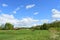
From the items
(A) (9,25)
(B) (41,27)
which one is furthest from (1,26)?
(B) (41,27)

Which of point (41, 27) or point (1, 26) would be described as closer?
point (41, 27)

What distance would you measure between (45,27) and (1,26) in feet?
67.2

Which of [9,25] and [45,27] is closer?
[45,27]

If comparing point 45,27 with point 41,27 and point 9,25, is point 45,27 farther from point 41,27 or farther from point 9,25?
point 9,25

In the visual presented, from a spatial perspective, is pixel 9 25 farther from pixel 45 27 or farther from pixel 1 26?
pixel 45 27

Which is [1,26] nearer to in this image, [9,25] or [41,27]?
[9,25]

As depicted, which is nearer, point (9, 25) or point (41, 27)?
point (41, 27)

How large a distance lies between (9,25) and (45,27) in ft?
61.4

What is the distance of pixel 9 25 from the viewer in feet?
243

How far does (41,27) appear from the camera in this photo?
63281mm

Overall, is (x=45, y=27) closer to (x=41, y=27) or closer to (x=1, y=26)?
(x=41, y=27)

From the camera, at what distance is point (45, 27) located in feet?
207

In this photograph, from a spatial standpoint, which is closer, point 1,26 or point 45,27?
point 45,27

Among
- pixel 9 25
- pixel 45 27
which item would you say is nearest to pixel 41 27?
pixel 45 27
